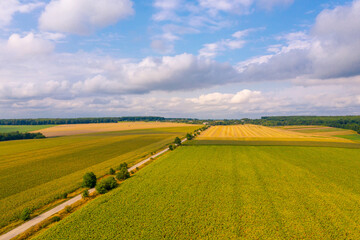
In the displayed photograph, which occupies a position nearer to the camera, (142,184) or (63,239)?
(63,239)

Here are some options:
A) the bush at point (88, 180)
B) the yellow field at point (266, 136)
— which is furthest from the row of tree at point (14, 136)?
the yellow field at point (266, 136)

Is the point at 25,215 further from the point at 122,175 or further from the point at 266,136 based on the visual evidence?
the point at 266,136

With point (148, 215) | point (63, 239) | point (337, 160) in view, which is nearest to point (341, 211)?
point (148, 215)

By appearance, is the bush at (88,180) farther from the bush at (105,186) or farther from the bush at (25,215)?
the bush at (25,215)

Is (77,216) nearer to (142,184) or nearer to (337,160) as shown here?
(142,184)

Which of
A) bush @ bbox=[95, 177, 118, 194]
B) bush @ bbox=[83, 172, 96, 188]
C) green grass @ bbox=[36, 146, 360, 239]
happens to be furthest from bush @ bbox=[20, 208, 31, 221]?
bush @ bbox=[83, 172, 96, 188]

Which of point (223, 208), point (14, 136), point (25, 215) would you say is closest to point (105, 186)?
point (25, 215)

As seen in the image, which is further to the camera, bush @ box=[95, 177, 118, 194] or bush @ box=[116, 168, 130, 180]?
bush @ box=[116, 168, 130, 180]

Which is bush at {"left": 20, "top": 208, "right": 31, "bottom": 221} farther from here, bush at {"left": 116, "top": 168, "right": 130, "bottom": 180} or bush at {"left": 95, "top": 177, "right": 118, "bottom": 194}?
bush at {"left": 116, "top": 168, "right": 130, "bottom": 180}
